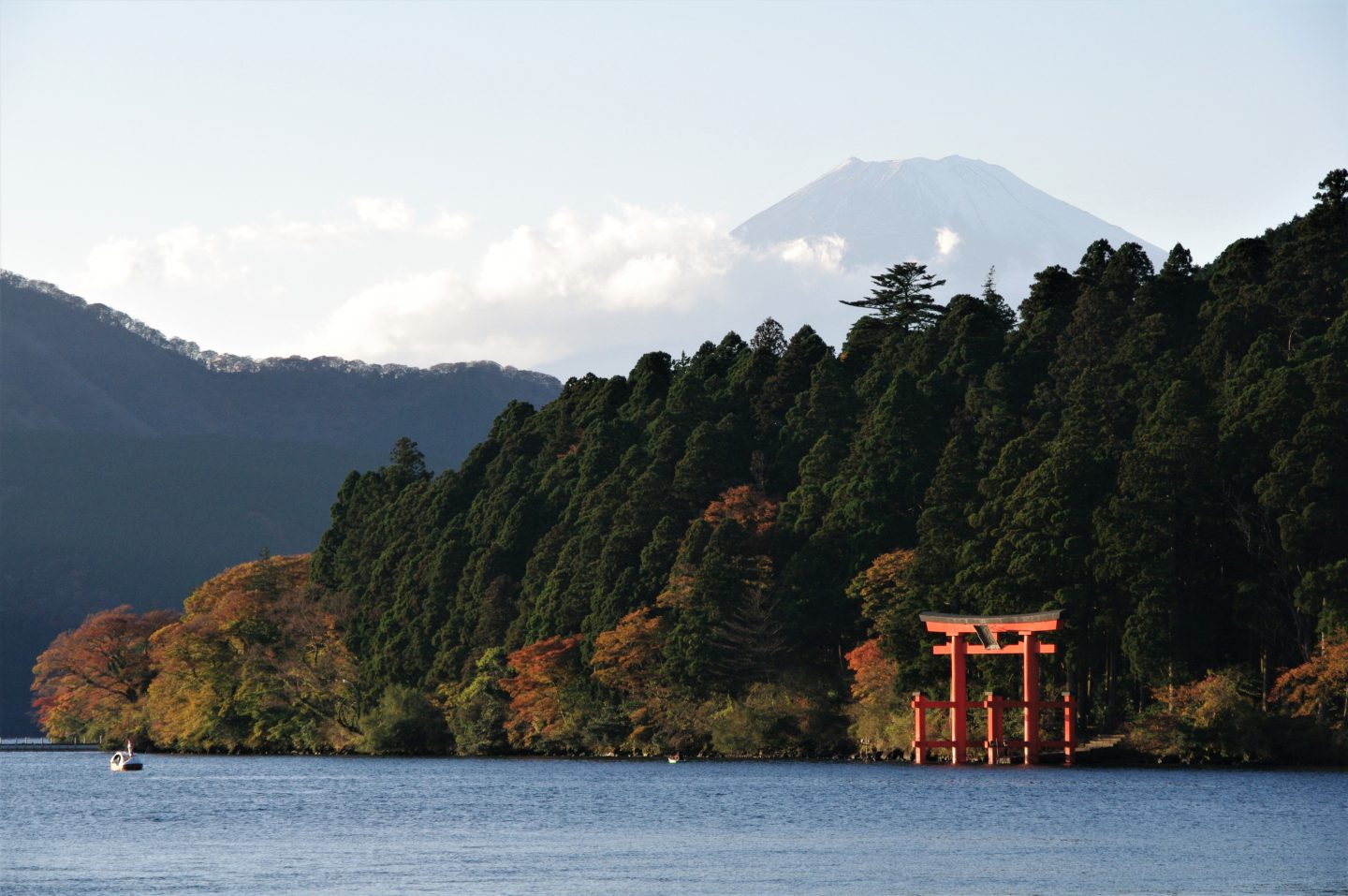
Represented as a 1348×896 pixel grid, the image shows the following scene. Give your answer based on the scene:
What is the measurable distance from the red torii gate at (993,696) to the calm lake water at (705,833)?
161cm

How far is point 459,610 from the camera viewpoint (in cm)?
10069

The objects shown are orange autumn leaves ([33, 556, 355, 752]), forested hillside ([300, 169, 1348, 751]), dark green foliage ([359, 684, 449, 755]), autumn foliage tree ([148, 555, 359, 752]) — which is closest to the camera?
forested hillside ([300, 169, 1348, 751])

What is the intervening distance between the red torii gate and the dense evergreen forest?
7.29ft

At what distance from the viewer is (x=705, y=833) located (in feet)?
150

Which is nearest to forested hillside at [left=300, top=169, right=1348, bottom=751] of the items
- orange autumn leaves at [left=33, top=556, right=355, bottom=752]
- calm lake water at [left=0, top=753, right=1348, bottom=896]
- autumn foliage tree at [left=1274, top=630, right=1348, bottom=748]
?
autumn foliage tree at [left=1274, top=630, right=1348, bottom=748]

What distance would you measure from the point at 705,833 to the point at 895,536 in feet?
125

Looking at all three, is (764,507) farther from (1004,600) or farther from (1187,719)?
(1187,719)

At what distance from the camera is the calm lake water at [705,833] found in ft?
118

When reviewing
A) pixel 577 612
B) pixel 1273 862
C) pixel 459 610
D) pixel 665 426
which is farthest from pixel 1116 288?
pixel 1273 862

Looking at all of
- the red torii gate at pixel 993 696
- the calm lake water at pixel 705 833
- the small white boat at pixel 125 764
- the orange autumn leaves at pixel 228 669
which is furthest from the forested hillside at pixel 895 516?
the small white boat at pixel 125 764

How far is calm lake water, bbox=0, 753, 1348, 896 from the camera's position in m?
35.9

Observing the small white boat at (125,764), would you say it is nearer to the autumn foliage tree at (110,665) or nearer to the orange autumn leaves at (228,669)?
the orange autumn leaves at (228,669)

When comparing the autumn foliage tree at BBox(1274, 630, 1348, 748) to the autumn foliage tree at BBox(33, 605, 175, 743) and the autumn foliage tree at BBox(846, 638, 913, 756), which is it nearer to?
the autumn foliage tree at BBox(846, 638, 913, 756)

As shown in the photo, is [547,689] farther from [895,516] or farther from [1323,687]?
[1323,687]
